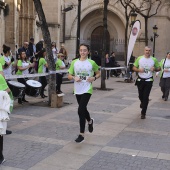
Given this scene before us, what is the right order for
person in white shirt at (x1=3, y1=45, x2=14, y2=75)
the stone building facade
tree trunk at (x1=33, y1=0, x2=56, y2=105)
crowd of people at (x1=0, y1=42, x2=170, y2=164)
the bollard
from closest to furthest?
crowd of people at (x1=0, y1=42, x2=170, y2=164) < person in white shirt at (x1=3, y1=45, x2=14, y2=75) < the bollard < tree trunk at (x1=33, y1=0, x2=56, y2=105) < the stone building facade

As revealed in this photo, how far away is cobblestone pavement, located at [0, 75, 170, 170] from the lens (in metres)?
5.75

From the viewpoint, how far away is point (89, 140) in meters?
7.16

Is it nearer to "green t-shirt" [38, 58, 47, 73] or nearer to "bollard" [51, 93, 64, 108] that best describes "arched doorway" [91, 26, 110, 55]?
"green t-shirt" [38, 58, 47, 73]

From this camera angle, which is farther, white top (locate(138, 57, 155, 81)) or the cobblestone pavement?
white top (locate(138, 57, 155, 81))

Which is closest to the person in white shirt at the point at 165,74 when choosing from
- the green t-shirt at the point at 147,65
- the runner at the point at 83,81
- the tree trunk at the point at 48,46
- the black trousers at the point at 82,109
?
the green t-shirt at the point at 147,65

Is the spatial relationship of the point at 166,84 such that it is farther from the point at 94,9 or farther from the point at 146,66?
the point at 94,9

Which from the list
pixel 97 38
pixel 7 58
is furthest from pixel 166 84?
pixel 97 38

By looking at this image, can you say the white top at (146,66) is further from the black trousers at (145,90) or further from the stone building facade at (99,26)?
the stone building facade at (99,26)

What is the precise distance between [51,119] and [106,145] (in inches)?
105

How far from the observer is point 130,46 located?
17.9 meters

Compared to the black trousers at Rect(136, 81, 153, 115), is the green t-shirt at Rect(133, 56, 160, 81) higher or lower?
higher

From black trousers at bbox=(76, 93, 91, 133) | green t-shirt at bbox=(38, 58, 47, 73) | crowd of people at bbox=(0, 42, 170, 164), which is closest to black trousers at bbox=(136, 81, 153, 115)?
crowd of people at bbox=(0, 42, 170, 164)

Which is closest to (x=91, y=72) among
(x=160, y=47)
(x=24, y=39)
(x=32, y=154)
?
(x=32, y=154)

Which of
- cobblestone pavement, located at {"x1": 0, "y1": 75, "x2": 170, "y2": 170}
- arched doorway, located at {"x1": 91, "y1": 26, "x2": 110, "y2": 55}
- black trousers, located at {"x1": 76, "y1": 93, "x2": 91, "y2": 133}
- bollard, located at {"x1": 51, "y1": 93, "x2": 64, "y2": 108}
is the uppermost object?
arched doorway, located at {"x1": 91, "y1": 26, "x2": 110, "y2": 55}
